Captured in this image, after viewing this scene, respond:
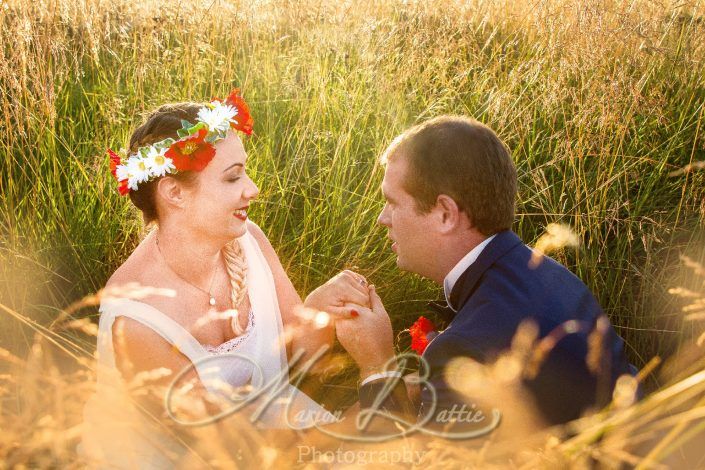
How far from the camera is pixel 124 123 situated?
3.93 m

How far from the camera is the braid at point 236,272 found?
299 centimetres

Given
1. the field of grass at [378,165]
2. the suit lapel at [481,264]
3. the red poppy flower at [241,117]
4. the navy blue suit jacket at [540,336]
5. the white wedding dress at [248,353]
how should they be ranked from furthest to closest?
1. the field of grass at [378,165]
2. the red poppy flower at [241,117]
3. the white wedding dress at [248,353]
4. the suit lapel at [481,264]
5. the navy blue suit jacket at [540,336]

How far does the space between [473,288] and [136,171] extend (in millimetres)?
1321

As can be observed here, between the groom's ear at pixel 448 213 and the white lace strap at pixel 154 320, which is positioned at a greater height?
the groom's ear at pixel 448 213

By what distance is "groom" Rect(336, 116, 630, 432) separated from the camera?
2078 mm

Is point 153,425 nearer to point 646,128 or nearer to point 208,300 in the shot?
point 208,300

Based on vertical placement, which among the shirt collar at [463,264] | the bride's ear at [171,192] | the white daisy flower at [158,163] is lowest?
the shirt collar at [463,264]

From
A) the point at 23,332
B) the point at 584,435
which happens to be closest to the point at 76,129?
the point at 23,332

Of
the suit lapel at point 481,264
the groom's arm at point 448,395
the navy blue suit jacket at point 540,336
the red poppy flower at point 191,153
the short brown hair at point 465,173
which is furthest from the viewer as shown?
the red poppy flower at point 191,153

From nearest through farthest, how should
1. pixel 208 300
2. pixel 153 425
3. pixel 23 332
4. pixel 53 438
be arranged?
pixel 53 438 → pixel 153 425 → pixel 208 300 → pixel 23 332

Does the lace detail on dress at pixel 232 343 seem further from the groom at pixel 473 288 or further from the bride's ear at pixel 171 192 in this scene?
the bride's ear at pixel 171 192

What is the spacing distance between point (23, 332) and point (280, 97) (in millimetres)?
1981

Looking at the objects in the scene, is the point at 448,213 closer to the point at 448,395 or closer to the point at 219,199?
the point at 448,395

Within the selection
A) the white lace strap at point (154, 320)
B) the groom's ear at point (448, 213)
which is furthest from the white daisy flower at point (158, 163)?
the groom's ear at point (448, 213)
